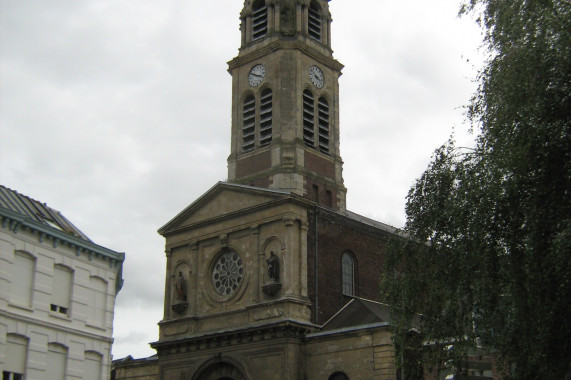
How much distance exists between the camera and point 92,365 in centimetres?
2688

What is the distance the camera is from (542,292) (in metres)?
16.0

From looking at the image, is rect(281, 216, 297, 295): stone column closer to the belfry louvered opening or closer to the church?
the church

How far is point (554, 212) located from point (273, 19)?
1249 inches

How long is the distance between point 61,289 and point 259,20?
25148 millimetres

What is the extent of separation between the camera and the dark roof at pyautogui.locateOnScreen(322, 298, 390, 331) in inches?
1377

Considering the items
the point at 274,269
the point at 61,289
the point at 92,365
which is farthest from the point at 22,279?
the point at 274,269

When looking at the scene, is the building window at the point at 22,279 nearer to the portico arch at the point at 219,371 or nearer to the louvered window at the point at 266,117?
the portico arch at the point at 219,371

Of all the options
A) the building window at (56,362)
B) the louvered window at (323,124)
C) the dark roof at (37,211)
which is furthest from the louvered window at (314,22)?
the building window at (56,362)

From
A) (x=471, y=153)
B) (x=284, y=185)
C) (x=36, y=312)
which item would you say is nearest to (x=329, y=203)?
(x=284, y=185)

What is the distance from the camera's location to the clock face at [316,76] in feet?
146

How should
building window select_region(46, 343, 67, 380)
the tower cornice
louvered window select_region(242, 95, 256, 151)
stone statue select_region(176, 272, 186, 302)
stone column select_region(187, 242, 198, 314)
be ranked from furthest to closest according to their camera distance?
the tower cornice
louvered window select_region(242, 95, 256, 151)
stone statue select_region(176, 272, 186, 302)
stone column select_region(187, 242, 198, 314)
building window select_region(46, 343, 67, 380)

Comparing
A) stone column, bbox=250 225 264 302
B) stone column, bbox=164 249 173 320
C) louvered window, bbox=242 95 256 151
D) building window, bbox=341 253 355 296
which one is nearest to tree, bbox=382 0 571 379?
stone column, bbox=250 225 264 302

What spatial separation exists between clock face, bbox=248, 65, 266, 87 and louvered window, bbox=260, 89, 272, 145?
3.04 ft

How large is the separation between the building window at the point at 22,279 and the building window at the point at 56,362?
1786mm
